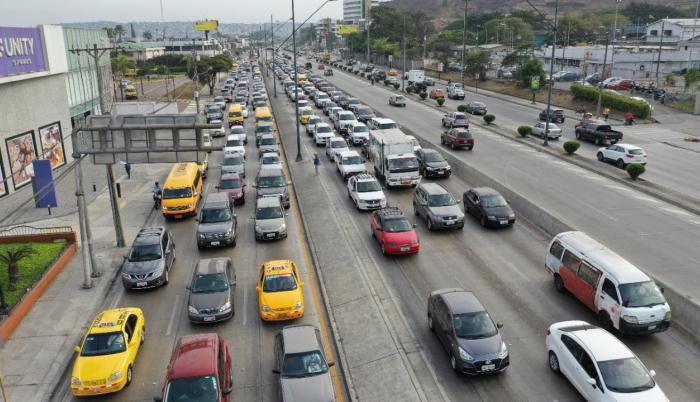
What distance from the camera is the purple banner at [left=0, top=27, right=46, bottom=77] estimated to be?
3253cm

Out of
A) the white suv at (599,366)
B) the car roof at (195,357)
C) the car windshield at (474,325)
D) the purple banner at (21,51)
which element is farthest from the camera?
the purple banner at (21,51)

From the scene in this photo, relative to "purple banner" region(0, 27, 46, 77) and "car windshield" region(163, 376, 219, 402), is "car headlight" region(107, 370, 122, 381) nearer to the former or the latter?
"car windshield" region(163, 376, 219, 402)

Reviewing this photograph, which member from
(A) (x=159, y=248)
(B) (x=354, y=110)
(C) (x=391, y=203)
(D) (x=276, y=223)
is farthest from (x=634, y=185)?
(B) (x=354, y=110)

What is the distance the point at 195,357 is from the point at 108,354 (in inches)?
122

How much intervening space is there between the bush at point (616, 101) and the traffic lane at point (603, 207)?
20.8 m

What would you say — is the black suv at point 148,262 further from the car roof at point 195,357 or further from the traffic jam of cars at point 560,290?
the traffic jam of cars at point 560,290

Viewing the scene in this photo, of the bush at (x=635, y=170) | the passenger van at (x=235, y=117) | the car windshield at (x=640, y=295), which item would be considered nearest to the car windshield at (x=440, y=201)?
the car windshield at (x=640, y=295)

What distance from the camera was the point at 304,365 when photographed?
14078mm

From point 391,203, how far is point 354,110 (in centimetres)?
3127

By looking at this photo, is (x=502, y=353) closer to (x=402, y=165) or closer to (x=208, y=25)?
(x=402, y=165)

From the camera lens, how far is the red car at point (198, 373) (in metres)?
13.0

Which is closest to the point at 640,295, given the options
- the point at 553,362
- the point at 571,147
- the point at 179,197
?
the point at 553,362

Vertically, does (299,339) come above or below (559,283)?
above

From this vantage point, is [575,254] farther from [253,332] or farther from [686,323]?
[253,332]
